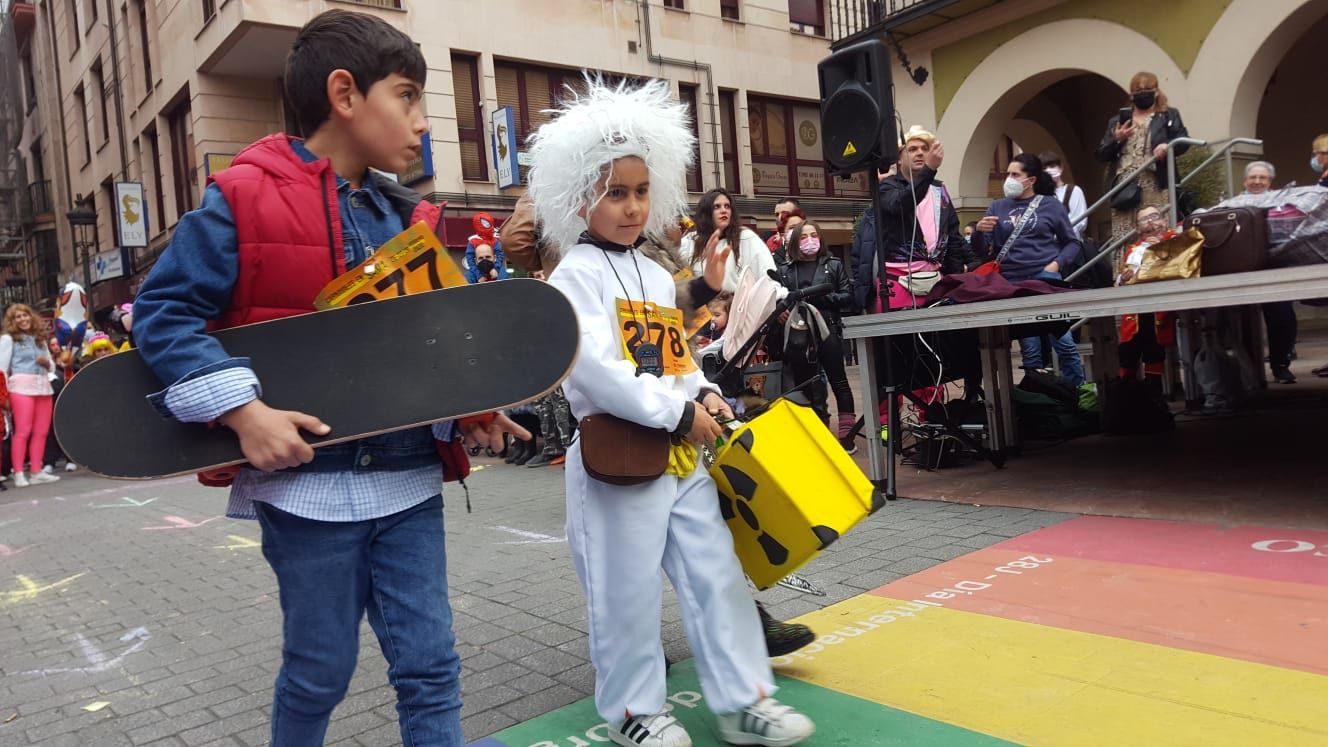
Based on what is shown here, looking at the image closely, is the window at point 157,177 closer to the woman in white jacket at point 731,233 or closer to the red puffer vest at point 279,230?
the woman in white jacket at point 731,233

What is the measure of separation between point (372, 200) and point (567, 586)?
8.85ft

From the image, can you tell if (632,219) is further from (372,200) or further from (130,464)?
(130,464)

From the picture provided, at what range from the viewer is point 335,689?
1.90 metres

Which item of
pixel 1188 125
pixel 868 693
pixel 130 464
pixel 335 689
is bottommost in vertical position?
pixel 868 693

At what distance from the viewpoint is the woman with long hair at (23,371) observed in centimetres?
1089

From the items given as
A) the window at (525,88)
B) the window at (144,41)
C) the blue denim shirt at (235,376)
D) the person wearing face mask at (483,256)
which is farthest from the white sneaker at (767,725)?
the window at (144,41)

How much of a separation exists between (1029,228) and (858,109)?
2034 mm

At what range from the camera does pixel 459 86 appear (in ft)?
60.7

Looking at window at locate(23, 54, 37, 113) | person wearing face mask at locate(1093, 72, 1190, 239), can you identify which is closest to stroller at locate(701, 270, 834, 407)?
person wearing face mask at locate(1093, 72, 1190, 239)

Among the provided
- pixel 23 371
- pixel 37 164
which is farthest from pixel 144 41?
pixel 37 164

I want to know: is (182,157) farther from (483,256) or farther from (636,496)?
(636,496)

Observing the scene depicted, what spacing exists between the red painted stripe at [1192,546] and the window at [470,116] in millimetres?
15797

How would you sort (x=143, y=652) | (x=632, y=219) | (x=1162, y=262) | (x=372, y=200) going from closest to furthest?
(x=372, y=200)
(x=632, y=219)
(x=143, y=652)
(x=1162, y=262)

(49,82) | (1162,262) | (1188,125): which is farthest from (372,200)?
(49,82)
